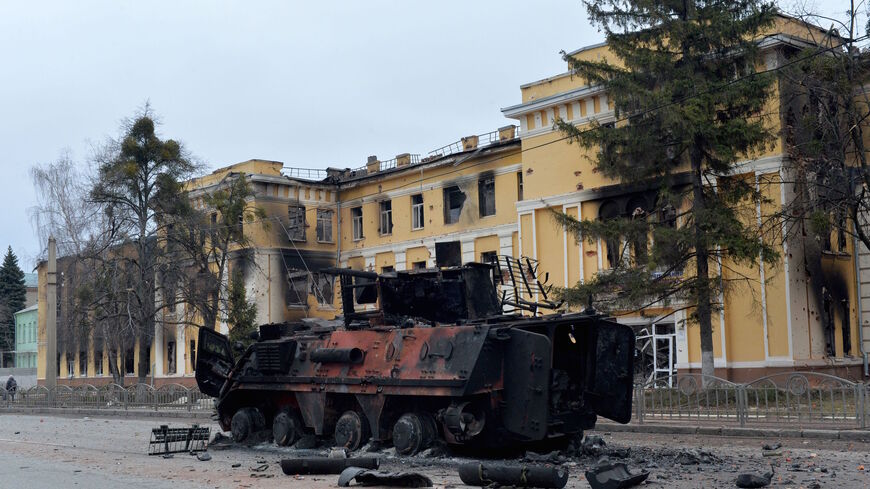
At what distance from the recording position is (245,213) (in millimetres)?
42875

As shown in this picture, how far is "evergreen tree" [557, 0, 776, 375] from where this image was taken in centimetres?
2402

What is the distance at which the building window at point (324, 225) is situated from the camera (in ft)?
157

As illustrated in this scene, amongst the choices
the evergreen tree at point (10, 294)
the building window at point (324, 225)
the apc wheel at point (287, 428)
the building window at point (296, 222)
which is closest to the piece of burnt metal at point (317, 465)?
the apc wheel at point (287, 428)

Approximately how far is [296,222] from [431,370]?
3414 centimetres

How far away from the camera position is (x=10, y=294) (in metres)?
84.0

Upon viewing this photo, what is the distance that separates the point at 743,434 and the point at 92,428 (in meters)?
15.7

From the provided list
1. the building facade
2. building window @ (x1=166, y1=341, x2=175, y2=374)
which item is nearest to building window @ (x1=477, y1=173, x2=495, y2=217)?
the building facade

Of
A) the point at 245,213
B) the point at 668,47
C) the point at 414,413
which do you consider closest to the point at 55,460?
the point at 414,413

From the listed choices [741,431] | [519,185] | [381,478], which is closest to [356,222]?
[519,185]

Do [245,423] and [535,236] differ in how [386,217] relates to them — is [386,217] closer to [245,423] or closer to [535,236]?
[535,236]

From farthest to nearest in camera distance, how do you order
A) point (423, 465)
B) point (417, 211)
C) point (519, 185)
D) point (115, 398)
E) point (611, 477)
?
point (417, 211) → point (519, 185) → point (115, 398) → point (423, 465) → point (611, 477)

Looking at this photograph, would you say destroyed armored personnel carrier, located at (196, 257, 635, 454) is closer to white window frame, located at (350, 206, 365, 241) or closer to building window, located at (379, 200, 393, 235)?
building window, located at (379, 200, 393, 235)

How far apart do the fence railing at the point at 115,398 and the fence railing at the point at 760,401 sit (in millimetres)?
12838

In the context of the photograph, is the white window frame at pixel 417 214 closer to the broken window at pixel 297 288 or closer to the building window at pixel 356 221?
the building window at pixel 356 221
